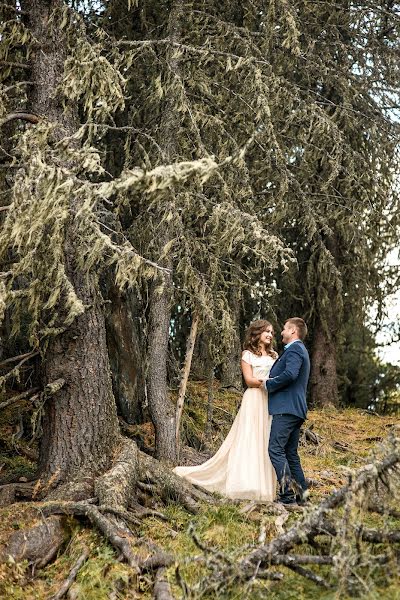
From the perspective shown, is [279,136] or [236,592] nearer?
[236,592]

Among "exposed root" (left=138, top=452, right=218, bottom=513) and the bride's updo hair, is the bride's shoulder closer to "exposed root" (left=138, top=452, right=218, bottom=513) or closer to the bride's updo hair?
the bride's updo hair

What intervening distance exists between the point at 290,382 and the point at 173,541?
7.41 feet

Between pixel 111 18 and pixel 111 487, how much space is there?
20.4ft

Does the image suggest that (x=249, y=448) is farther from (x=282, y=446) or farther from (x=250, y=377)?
(x=250, y=377)

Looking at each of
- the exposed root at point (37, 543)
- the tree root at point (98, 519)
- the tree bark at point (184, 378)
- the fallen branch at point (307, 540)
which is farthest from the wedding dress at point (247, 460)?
the fallen branch at point (307, 540)

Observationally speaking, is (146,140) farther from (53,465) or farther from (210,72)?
(53,465)

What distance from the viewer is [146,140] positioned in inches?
353

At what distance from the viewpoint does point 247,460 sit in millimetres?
7953

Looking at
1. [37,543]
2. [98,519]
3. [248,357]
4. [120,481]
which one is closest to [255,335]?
[248,357]

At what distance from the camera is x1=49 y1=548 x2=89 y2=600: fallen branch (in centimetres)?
513

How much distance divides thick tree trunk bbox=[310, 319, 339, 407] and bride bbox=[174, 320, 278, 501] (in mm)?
5715

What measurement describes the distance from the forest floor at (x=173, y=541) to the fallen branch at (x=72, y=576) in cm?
4

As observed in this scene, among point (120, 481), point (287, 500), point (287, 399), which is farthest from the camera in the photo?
point (287, 399)

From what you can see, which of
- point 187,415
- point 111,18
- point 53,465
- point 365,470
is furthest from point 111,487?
point 111,18
